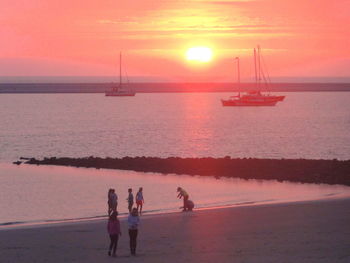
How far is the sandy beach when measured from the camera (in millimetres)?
22922

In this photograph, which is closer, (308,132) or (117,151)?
(117,151)

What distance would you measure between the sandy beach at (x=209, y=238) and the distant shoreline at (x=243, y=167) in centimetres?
1619

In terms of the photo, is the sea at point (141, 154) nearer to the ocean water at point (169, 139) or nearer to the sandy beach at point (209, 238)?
the ocean water at point (169, 139)

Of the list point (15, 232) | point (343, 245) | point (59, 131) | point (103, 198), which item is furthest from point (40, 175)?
point (59, 131)

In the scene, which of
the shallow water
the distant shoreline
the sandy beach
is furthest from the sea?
the sandy beach

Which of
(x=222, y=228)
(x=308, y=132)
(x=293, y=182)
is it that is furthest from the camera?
(x=308, y=132)

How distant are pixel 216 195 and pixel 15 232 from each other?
16337 millimetres

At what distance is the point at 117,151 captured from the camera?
271ft

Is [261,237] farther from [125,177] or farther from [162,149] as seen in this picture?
[162,149]

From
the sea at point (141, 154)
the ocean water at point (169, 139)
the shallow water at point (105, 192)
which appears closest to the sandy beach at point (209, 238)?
the sea at point (141, 154)

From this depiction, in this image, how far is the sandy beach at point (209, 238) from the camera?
2292 cm

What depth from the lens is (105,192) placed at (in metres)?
44.9

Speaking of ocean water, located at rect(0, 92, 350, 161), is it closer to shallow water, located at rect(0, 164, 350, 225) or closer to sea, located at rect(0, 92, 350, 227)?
sea, located at rect(0, 92, 350, 227)

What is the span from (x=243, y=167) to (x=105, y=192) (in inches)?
541
